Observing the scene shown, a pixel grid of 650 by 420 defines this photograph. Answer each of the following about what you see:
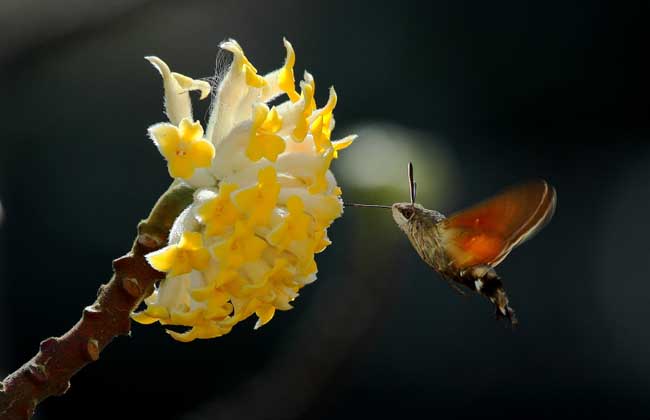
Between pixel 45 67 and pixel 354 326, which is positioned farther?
pixel 45 67

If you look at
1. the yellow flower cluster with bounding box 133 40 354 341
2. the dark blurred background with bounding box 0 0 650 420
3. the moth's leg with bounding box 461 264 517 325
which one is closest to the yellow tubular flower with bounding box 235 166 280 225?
the yellow flower cluster with bounding box 133 40 354 341

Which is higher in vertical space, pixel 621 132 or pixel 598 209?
pixel 621 132

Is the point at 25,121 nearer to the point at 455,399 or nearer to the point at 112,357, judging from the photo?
the point at 112,357

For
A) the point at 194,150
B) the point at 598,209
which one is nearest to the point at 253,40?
the point at 598,209

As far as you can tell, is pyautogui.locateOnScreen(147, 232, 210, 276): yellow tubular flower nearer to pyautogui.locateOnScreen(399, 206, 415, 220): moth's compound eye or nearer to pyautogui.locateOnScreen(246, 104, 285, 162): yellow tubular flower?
pyautogui.locateOnScreen(246, 104, 285, 162): yellow tubular flower

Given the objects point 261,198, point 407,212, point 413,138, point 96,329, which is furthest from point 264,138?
point 413,138

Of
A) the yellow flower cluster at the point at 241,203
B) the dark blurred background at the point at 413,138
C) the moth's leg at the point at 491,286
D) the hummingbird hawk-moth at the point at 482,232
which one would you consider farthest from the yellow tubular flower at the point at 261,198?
the dark blurred background at the point at 413,138
